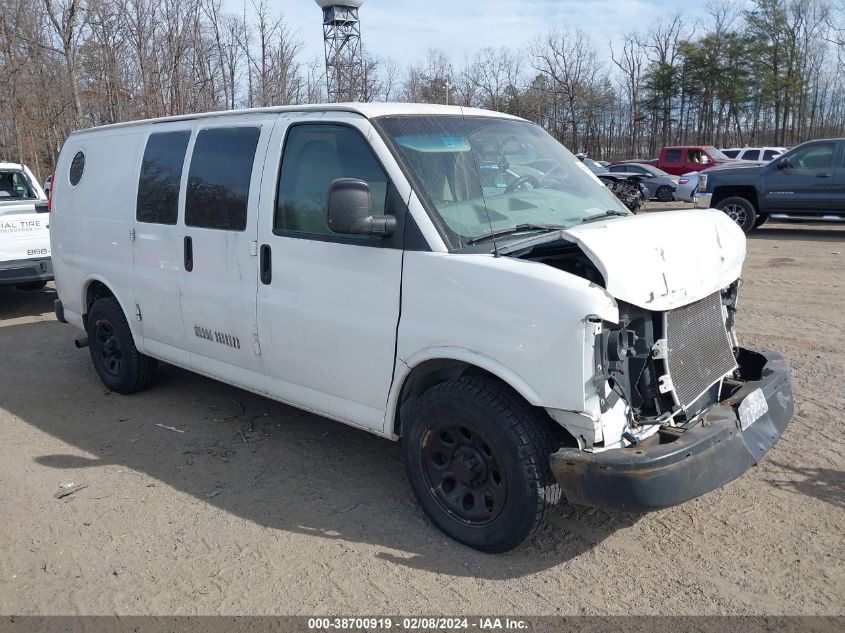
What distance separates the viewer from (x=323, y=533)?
12.4 feet

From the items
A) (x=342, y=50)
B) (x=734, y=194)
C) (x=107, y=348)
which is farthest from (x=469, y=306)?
(x=342, y=50)

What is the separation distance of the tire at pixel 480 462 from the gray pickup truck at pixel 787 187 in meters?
12.9

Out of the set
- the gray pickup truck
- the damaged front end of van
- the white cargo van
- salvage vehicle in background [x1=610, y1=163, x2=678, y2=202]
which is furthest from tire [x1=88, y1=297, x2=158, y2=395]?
salvage vehicle in background [x1=610, y1=163, x2=678, y2=202]

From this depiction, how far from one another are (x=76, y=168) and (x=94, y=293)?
1.06 metres

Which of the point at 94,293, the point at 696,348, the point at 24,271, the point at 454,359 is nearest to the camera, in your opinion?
the point at 454,359

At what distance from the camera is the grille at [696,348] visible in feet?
11.2

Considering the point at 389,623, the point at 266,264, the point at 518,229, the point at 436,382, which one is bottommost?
the point at 389,623

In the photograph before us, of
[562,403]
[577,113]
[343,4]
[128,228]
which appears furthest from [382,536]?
[577,113]

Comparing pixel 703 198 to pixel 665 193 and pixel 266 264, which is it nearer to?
pixel 665 193

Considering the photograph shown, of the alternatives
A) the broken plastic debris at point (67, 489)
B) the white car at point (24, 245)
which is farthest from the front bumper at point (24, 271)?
the broken plastic debris at point (67, 489)

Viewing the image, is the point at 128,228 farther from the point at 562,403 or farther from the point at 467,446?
the point at 562,403

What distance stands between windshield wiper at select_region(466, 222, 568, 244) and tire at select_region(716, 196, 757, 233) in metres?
12.2

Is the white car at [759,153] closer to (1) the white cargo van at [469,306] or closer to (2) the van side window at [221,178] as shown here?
(1) the white cargo van at [469,306]

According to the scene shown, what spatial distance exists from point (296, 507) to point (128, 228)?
2.64 meters
